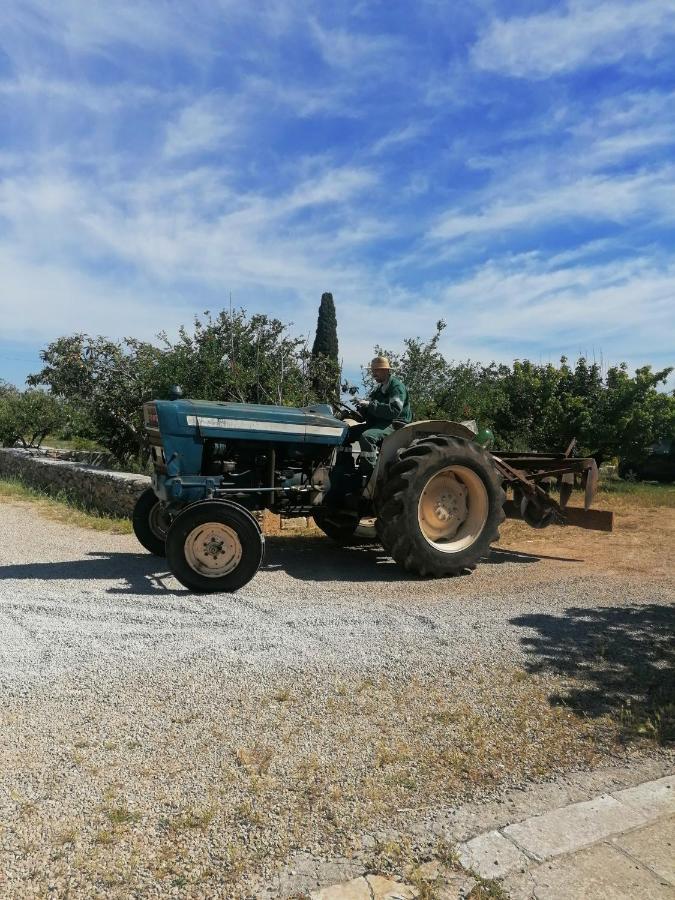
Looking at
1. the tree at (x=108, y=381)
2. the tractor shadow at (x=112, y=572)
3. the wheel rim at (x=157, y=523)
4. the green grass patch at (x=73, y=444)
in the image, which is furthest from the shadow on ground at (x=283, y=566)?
the green grass patch at (x=73, y=444)

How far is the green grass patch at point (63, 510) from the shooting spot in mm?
8945

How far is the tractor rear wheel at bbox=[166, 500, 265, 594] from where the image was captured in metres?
5.60

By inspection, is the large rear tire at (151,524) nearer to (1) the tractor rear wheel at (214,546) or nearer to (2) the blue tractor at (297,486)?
(2) the blue tractor at (297,486)

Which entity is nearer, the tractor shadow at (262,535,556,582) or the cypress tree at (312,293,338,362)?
the tractor shadow at (262,535,556,582)

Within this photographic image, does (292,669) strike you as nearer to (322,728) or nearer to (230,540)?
(322,728)

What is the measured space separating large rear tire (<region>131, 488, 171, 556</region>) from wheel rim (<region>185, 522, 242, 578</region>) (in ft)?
4.64

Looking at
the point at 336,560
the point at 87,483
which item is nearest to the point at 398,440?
the point at 336,560

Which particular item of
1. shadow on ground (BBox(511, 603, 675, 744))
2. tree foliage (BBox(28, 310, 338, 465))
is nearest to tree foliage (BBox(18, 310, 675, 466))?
tree foliage (BBox(28, 310, 338, 465))

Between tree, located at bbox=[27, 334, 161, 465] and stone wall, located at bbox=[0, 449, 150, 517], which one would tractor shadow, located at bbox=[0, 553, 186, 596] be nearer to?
stone wall, located at bbox=[0, 449, 150, 517]

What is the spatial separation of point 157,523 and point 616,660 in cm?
453

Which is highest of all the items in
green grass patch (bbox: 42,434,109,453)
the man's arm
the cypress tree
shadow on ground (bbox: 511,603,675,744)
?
the cypress tree

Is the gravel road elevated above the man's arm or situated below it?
below

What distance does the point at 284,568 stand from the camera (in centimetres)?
688

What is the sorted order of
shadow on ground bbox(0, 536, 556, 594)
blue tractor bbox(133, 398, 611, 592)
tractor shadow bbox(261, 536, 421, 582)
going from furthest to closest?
tractor shadow bbox(261, 536, 421, 582)
shadow on ground bbox(0, 536, 556, 594)
blue tractor bbox(133, 398, 611, 592)
